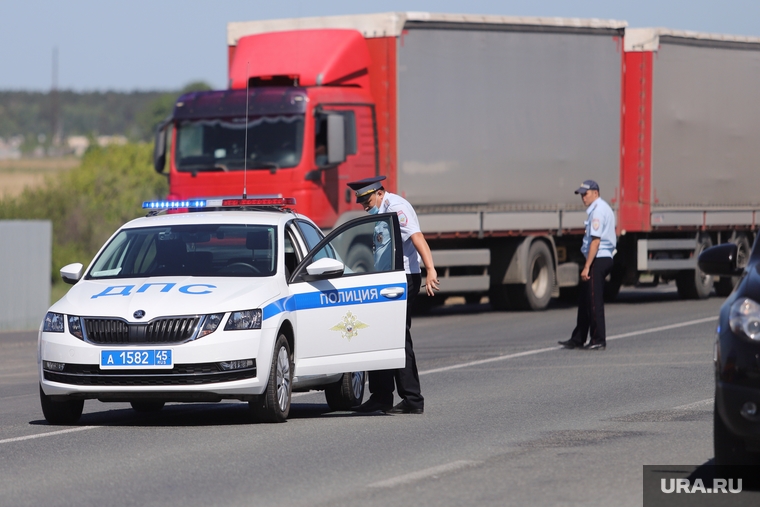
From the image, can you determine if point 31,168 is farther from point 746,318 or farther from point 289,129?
point 746,318

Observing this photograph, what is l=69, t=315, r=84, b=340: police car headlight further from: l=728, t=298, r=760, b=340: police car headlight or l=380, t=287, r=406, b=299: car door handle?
l=728, t=298, r=760, b=340: police car headlight

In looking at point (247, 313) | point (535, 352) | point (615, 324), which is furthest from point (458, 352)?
point (247, 313)

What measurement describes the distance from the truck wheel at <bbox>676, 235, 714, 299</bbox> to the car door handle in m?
15.5

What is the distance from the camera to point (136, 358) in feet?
29.7

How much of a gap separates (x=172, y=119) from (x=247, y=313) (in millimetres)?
10222

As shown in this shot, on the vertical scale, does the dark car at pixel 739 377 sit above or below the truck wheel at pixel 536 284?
above

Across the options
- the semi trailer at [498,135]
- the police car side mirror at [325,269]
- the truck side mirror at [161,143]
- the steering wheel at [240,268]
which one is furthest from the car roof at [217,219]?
the truck side mirror at [161,143]

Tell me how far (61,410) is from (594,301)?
7.14 meters

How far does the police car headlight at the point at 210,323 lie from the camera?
29.9 ft

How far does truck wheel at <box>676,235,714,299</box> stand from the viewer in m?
24.7

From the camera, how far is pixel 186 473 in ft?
25.0

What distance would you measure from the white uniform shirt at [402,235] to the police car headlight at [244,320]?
128cm

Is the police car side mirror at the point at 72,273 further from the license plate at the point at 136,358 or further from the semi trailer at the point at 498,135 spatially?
the semi trailer at the point at 498,135

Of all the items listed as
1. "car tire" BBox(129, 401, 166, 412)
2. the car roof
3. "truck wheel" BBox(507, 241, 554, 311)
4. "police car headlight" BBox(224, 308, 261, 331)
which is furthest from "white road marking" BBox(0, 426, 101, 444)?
"truck wheel" BBox(507, 241, 554, 311)
